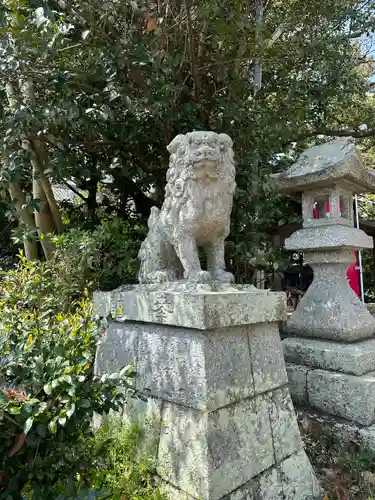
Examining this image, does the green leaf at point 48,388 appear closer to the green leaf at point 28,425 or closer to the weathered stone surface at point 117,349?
the green leaf at point 28,425

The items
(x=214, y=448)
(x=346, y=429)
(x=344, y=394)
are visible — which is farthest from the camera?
(x=344, y=394)

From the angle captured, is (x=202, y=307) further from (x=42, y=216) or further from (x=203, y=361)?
(x=42, y=216)

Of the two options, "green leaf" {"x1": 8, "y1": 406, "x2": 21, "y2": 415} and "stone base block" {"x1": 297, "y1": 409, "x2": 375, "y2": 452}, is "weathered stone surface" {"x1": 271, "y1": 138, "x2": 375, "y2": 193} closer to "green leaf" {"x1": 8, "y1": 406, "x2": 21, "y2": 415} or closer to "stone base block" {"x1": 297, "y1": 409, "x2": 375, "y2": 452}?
"stone base block" {"x1": 297, "y1": 409, "x2": 375, "y2": 452}

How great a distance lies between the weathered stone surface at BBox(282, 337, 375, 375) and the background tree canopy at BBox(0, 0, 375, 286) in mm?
1067

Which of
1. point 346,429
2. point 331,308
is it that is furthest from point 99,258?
point 346,429

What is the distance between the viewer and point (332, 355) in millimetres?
2553

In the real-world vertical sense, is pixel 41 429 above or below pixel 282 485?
above

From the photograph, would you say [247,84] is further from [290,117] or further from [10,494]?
[10,494]

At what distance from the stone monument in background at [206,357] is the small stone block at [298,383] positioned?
0.54 meters

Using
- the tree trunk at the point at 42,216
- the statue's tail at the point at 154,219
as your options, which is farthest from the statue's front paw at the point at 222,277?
the tree trunk at the point at 42,216

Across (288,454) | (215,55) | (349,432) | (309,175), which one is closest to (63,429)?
(288,454)

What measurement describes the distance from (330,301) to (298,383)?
2.17 feet

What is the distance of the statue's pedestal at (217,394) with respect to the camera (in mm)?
1714

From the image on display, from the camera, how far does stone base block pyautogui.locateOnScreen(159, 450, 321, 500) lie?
1760 mm
